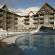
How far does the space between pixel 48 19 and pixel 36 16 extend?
812 centimetres

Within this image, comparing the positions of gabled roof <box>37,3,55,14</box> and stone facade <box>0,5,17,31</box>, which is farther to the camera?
gabled roof <box>37,3,55,14</box>

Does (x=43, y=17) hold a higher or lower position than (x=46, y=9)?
lower

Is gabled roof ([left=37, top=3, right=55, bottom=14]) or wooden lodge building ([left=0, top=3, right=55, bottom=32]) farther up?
gabled roof ([left=37, top=3, right=55, bottom=14])

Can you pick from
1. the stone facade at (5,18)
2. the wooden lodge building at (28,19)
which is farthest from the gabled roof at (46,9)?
the stone facade at (5,18)

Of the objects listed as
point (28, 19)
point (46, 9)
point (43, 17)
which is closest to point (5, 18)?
point (28, 19)

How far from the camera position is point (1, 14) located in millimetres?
48594

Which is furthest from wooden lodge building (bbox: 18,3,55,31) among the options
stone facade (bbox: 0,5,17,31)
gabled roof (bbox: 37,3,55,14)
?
stone facade (bbox: 0,5,17,31)

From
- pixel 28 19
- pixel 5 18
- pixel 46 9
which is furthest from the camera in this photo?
pixel 28 19

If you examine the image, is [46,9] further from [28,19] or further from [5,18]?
[5,18]

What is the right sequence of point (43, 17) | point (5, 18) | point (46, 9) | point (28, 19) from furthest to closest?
point (28, 19) < point (43, 17) < point (46, 9) < point (5, 18)

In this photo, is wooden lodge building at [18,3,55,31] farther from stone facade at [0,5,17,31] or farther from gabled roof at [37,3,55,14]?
stone facade at [0,5,17,31]

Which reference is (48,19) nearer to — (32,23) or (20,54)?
(32,23)

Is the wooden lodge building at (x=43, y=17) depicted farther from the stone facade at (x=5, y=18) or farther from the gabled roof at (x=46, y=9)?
the stone facade at (x=5, y=18)

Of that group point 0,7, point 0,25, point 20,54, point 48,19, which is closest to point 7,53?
point 20,54
